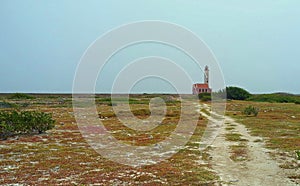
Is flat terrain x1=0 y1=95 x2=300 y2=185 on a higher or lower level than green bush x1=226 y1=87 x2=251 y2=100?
lower

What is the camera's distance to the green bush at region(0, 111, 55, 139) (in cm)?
2719

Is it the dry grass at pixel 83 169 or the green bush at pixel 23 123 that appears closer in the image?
the dry grass at pixel 83 169

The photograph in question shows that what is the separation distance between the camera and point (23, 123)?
28625mm

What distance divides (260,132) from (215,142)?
7.32 m

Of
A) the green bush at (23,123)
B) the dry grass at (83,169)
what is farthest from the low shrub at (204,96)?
the dry grass at (83,169)

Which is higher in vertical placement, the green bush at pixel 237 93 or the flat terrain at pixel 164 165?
the green bush at pixel 237 93

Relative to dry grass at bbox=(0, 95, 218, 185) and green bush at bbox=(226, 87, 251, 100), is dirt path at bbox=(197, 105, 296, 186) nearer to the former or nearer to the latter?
dry grass at bbox=(0, 95, 218, 185)

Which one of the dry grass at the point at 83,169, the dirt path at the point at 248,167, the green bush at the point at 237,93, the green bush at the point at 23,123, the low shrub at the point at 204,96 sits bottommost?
the dry grass at the point at 83,169

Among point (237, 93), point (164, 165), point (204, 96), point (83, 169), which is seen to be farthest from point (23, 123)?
point (237, 93)

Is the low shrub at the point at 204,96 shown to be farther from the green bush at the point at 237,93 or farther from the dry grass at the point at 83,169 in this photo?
the dry grass at the point at 83,169

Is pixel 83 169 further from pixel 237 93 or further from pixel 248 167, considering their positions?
pixel 237 93

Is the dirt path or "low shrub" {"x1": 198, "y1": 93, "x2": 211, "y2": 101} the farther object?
"low shrub" {"x1": 198, "y1": 93, "x2": 211, "y2": 101}

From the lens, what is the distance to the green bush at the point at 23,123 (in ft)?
89.2

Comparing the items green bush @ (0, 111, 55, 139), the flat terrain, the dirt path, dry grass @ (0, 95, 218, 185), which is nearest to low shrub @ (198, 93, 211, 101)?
green bush @ (0, 111, 55, 139)
